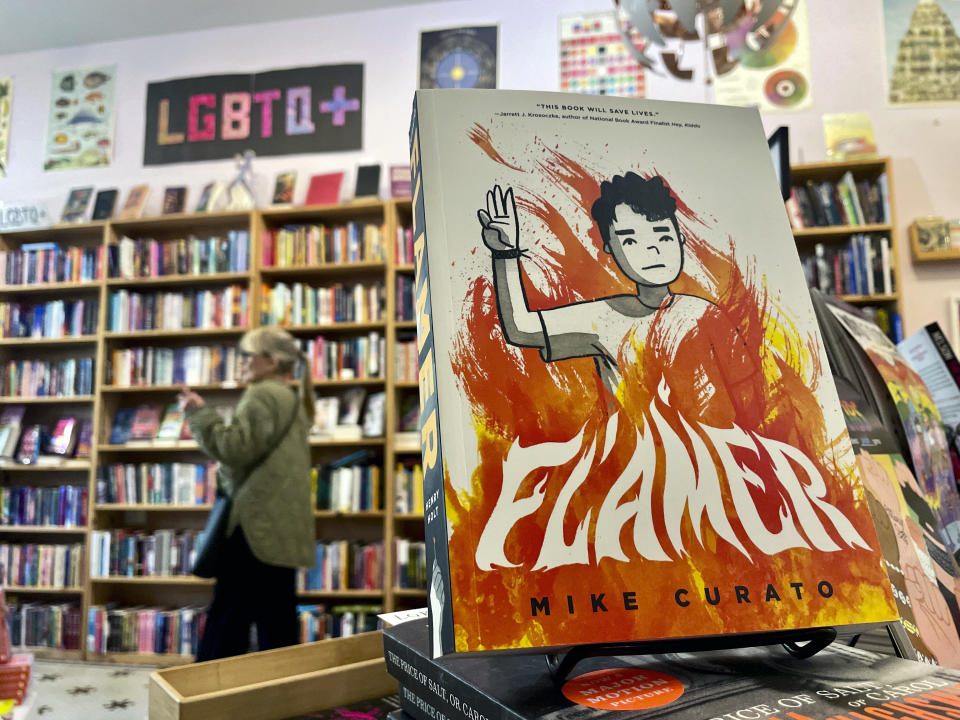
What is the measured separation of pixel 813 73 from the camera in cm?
358

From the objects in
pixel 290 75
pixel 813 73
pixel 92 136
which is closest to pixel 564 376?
pixel 813 73

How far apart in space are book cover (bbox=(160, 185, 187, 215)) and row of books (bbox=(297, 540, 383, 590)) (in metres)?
2.17

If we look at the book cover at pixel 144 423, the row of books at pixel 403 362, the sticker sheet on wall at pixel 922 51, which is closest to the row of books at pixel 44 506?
the book cover at pixel 144 423

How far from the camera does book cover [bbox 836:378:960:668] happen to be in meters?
0.54

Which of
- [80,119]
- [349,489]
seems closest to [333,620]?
[349,489]

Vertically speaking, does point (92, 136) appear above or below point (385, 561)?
above

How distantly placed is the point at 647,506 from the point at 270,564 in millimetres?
1992

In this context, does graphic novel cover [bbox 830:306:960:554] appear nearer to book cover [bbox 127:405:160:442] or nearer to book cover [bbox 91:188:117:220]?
book cover [bbox 127:405:160:442]

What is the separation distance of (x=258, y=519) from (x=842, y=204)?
3.06 m

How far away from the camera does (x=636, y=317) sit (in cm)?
48

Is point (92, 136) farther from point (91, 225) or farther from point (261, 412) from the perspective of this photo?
point (261, 412)

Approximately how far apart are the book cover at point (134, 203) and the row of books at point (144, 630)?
2218 mm

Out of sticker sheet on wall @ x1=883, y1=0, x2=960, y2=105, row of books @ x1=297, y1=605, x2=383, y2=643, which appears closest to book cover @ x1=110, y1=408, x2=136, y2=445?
row of books @ x1=297, y1=605, x2=383, y2=643

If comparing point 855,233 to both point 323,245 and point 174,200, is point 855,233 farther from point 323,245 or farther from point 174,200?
point 174,200
